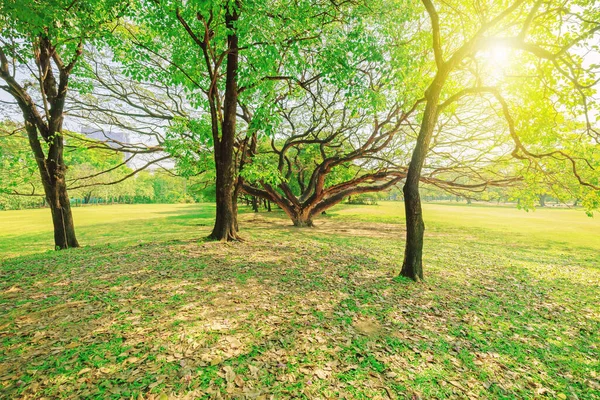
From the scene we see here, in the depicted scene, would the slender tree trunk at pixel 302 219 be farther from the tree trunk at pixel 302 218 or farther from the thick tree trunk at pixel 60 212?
the thick tree trunk at pixel 60 212

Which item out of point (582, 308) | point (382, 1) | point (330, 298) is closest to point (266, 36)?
point (382, 1)

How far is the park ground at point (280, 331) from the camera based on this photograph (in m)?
2.93

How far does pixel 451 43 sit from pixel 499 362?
410 inches

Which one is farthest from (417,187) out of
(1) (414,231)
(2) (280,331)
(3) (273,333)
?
(3) (273,333)

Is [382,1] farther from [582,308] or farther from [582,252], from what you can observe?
[582,252]

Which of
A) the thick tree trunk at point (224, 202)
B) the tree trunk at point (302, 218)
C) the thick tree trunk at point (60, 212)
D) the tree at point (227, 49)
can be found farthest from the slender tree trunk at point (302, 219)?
the thick tree trunk at point (60, 212)

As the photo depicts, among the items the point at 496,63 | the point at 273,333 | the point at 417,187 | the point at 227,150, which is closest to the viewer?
the point at 273,333

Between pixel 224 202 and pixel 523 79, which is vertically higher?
pixel 523 79

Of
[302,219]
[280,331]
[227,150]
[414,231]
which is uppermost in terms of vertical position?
[227,150]

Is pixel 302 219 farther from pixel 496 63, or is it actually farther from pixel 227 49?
pixel 496 63

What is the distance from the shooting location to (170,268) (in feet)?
21.6

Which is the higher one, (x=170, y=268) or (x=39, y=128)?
(x=39, y=128)

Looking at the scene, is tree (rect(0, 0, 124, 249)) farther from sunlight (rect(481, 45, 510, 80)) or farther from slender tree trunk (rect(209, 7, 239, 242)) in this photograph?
sunlight (rect(481, 45, 510, 80))

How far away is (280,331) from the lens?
4.04 metres
